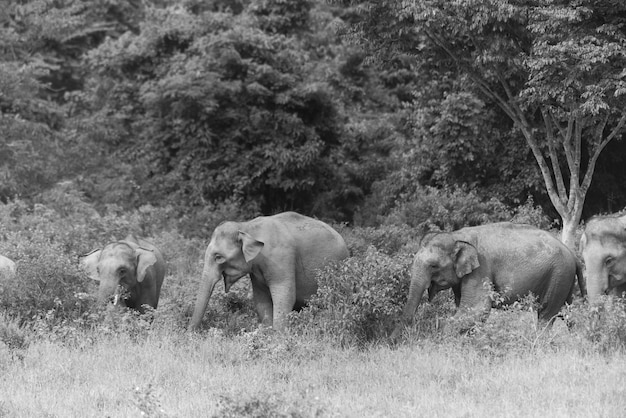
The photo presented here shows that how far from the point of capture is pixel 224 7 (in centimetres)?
2681

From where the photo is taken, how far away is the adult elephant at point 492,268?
11.8 meters


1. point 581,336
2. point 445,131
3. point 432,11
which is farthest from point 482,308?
point 445,131

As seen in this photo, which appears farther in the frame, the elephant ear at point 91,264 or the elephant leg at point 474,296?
the elephant ear at point 91,264

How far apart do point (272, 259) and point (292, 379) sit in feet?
9.08

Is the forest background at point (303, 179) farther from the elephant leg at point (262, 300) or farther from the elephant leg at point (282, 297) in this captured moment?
the elephant leg at point (282, 297)

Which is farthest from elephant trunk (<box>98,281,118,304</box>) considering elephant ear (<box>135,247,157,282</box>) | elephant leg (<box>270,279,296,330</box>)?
elephant leg (<box>270,279,296,330</box>)

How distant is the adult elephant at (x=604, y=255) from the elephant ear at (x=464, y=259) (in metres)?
1.16

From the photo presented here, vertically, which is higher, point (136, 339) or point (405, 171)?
point (405, 171)

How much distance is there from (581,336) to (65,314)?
555 centimetres

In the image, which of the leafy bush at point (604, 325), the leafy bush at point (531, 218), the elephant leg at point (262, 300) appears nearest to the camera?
the leafy bush at point (604, 325)

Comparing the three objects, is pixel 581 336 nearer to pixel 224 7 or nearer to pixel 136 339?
pixel 136 339

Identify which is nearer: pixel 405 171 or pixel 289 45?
pixel 405 171

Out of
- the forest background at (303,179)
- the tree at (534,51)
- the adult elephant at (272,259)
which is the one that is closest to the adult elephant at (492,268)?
the forest background at (303,179)

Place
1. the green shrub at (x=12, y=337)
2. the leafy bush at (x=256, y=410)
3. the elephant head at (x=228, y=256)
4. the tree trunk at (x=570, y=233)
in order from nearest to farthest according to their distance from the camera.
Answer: the leafy bush at (x=256, y=410) → the green shrub at (x=12, y=337) → the elephant head at (x=228, y=256) → the tree trunk at (x=570, y=233)
